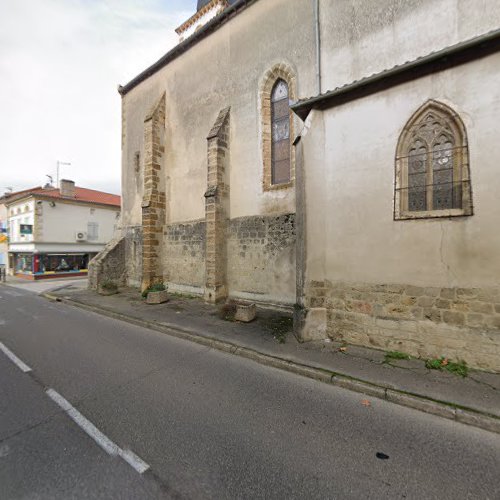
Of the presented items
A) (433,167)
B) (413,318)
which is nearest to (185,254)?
(413,318)

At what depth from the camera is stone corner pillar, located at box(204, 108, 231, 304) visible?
8867mm

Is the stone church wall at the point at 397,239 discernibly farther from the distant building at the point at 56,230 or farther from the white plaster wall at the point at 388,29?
the distant building at the point at 56,230

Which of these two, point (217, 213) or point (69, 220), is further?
point (69, 220)

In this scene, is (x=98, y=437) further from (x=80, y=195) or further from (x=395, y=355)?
(x=80, y=195)

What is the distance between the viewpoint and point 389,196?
463cm

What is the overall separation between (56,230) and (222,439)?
75.0 ft

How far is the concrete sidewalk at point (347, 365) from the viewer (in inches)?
127

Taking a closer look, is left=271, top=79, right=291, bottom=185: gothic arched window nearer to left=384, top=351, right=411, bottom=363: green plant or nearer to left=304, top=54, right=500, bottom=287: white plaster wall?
left=304, top=54, right=500, bottom=287: white plaster wall

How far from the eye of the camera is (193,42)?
10570 millimetres

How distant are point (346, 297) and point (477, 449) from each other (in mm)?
2688

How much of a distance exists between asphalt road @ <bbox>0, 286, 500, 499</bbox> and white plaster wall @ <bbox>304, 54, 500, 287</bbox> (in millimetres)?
2199

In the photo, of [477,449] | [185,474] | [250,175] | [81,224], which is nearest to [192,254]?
[250,175]

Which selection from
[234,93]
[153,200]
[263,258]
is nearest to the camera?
[263,258]

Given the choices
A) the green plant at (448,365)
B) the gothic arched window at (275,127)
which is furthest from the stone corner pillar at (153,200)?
the green plant at (448,365)
